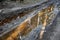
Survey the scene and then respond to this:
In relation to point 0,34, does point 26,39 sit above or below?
below

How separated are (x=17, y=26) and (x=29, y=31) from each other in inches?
27.4

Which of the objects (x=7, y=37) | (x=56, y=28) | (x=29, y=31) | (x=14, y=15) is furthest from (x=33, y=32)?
(x=56, y=28)

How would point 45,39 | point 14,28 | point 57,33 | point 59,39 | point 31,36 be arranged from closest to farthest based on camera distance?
1. point 14,28
2. point 31,36
3. point 45,39
4. point 59,39
5. point 57,33

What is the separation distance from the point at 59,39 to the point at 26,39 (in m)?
1.97

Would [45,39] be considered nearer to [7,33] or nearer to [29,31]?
[29,31]

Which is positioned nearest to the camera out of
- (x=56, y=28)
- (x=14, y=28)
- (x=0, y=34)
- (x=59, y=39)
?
(x=0, y=34)

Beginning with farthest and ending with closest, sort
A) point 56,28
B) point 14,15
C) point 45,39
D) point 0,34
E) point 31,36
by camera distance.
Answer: point 56,28
point 45,39
point 31,36
point 14,15
point 0,34

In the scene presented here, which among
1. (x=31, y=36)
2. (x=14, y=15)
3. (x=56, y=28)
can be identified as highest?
(x=14, y=15)

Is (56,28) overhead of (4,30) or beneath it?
beneath

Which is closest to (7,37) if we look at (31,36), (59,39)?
(31,36)

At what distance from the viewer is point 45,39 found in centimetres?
328

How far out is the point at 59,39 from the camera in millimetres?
3586

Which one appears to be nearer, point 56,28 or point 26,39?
point 26,39

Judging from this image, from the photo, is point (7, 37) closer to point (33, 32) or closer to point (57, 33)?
point (33, 32)
